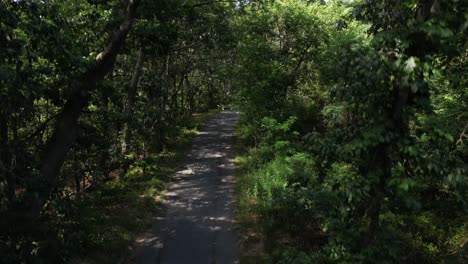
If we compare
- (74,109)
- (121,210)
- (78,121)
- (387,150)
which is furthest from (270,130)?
(387,150)

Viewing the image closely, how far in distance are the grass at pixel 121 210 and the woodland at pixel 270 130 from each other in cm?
6

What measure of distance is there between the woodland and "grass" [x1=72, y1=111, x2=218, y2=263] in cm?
6

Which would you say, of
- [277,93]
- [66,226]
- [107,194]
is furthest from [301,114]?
[66,226]

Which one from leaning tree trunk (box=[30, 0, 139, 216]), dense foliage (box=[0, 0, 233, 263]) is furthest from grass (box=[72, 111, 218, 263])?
leaning tree trunk (box=[30, 0, 139, 216])

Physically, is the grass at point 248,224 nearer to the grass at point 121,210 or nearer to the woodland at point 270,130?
the woodland at point 270,130

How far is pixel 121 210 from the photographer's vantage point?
12.9 metres

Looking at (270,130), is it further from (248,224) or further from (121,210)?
(121,210)

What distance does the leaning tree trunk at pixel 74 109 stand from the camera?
808 cm

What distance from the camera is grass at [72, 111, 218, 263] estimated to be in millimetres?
10000

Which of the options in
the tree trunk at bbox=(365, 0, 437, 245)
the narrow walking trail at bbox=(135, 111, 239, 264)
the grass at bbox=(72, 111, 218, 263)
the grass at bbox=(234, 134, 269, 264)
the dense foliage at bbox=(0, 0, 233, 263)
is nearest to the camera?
the tree trunk at bbox=(365, 0, 437, 245)

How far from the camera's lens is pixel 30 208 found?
657cm

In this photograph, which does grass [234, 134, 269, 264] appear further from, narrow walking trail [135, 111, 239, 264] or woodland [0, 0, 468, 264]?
narrow walking trail [135, 111, 239, 264]

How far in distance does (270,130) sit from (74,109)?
962 centimetres

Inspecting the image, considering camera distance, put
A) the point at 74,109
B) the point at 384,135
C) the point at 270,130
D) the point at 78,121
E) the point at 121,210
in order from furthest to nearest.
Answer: the point at 270,130, the point at 121,210, the point at 78,121, the point at 74,109, the point at 384,135
